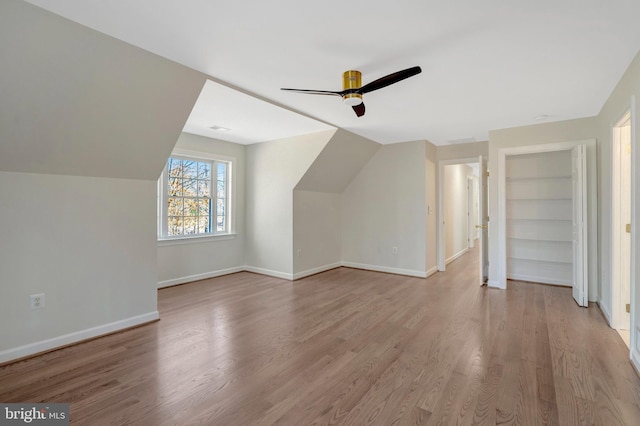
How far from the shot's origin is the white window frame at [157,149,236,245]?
Answer: 460 centimetres

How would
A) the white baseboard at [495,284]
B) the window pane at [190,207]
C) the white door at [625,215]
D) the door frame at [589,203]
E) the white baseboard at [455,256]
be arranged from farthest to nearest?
1. the white baseboard at [455,256]
2. the window pane at [190,207]
3. the white baseboard at [495,284]
4. the door frame at [589,203]
5. the white door at [625,215]

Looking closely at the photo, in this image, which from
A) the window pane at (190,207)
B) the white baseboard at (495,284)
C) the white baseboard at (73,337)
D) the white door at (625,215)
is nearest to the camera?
the white baseboard at (73,337)

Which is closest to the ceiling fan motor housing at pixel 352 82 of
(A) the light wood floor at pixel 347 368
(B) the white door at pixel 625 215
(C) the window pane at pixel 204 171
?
(A) the light wood floor at pixel 347 368

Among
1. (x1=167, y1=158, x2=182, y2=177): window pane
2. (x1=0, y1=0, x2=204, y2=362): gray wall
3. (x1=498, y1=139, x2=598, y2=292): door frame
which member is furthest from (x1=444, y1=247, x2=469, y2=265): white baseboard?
(x1=0, y1=0, x2=204, y2=362): gray wall

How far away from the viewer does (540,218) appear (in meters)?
4.81

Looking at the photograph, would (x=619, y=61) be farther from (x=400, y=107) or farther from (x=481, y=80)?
(x=400, y=107)

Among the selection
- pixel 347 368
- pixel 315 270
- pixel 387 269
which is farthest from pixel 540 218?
pixel 347 368

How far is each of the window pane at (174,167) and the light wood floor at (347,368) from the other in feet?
6.68

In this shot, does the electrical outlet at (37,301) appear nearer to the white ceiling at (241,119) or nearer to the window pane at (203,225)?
the white ceiling at (241,119)

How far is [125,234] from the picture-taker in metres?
3.11

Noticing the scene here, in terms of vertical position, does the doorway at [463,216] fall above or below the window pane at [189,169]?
below

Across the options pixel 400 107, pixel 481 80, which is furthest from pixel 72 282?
pixel 481 80

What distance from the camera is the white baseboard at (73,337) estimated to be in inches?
96.5

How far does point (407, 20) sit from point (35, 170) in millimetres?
3113
